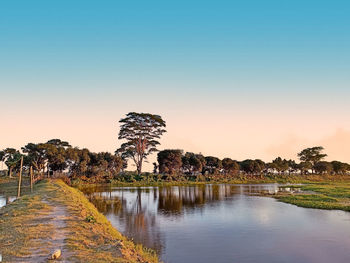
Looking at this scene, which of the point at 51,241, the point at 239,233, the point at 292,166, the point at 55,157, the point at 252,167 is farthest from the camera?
the point at 292,166

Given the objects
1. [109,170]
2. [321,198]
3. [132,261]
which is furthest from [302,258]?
[109,170]

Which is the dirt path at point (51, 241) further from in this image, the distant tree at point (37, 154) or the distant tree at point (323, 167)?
the distant tree at point (323, 167)

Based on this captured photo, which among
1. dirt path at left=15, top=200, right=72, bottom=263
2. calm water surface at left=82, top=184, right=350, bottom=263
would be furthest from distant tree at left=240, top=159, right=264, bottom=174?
dirt path at left=15, top=200, right=72, bottom=263

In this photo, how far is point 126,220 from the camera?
72.6 feet

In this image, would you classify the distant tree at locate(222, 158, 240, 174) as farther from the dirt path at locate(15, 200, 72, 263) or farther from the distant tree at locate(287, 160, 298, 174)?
the dirt path at locate(15, 200, 72, 263)

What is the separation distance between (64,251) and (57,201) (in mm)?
14418

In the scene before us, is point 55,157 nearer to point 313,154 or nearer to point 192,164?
point 192,164

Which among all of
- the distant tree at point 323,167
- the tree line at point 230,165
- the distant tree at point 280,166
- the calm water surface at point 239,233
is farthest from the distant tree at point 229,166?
the calm water surface at point 239,233

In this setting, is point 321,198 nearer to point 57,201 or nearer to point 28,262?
point 57,201

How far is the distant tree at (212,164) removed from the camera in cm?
10678

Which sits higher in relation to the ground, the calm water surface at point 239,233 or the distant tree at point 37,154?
the distant tree at point 37,154

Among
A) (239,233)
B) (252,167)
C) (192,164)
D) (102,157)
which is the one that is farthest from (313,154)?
(239,233)

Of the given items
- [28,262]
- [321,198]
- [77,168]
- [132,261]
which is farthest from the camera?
[77,168]

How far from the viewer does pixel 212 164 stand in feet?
359
